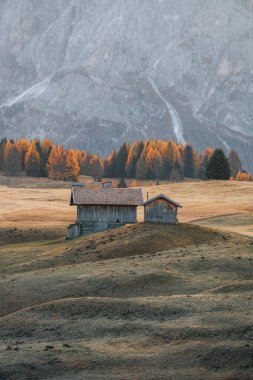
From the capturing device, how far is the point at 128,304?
33594mm

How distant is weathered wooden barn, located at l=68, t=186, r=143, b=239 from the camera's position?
7581cm

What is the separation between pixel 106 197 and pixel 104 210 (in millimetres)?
1494

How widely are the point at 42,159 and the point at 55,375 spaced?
173922mm

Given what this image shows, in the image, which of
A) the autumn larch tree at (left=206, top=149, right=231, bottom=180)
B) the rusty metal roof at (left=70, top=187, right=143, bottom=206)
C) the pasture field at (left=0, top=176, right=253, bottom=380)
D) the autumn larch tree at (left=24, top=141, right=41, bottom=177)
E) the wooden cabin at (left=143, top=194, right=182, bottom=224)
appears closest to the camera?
the pasture field at (left=0, top=176, right=253, bottom=380)

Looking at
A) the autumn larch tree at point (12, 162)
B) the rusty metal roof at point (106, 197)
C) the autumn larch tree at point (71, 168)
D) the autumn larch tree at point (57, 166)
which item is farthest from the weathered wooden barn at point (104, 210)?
the autumn larch tree at point (12, 162)

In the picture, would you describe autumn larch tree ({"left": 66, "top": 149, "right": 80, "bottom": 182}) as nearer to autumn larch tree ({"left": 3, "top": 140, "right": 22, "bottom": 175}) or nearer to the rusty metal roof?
autumn larch tree ({"left": 3, "top": 140, "right": 22, "bottom": 175})

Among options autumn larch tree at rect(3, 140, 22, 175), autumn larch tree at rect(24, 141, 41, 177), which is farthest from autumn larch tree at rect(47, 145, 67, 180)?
autumn larch tree at rect(3, 140, 22, 175)

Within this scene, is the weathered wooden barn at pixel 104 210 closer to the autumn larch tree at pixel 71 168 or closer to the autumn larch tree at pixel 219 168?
the autumn larch tree at pixel 219 168

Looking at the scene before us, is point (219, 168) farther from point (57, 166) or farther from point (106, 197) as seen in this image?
point (106, 197)

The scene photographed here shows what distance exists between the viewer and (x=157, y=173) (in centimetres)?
19738

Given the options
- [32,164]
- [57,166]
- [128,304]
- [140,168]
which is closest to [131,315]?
[128,304]

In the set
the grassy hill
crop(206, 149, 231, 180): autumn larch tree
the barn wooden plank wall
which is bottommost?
the grassy hill

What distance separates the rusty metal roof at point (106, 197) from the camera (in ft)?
248

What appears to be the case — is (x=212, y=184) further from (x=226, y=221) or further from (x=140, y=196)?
(x=140, y=196)
